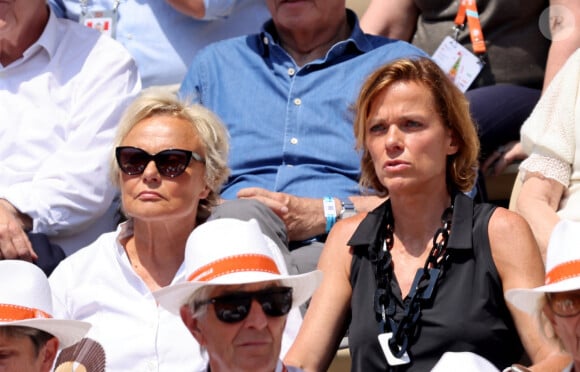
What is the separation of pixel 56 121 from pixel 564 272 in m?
2.46

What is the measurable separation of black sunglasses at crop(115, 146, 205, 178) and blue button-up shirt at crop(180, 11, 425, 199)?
63cm

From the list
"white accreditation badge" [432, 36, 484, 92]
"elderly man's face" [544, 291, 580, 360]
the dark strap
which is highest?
"elderly man's face" [544, 291, 580, 360]

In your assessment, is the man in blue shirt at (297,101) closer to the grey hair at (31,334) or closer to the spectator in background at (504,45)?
the spectator in background at (504,45)

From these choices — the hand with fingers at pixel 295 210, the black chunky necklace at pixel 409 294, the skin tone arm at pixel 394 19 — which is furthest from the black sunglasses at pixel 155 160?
the skin tone arm at pixel 394 19

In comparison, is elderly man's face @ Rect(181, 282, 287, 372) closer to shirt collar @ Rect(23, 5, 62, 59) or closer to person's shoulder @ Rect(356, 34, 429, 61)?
person's shoulder @ Rect(356, 34, 429, 61)

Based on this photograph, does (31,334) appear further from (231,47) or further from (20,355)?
(231,47)

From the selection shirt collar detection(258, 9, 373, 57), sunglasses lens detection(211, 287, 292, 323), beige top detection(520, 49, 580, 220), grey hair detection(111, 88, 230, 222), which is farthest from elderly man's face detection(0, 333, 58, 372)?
shirt collar detection(258, 9, 373, 57)

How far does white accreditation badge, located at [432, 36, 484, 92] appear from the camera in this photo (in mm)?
4957

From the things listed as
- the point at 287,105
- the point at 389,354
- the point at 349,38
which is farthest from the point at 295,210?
the point at 389,354

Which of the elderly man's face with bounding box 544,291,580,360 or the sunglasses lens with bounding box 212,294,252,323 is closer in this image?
the elderly man's face with bounding box 544,291,580,360

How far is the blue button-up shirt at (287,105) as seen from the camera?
4477mm

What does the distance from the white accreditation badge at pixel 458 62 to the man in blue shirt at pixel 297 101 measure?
35cm

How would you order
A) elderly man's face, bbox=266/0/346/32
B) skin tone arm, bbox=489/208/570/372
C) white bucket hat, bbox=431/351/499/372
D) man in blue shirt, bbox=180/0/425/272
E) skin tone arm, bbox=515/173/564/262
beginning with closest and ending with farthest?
white bucket hat, bbox=431/351/499/372
skin tone arm, bbox=489/208/570/372
skin tone arm, bbox=515/173/564/262
man in blue shirt, bbox=180/0/425/272
elderly man's face, bbox=266/0/346/32

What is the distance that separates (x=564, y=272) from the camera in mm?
2748
